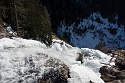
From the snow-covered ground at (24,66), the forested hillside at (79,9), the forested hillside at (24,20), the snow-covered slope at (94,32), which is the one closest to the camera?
the snow-covered ground at (24,66)

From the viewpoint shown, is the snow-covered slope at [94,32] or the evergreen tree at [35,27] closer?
the evergreen tree at [35,27]

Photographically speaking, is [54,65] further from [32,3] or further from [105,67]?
[32,3]

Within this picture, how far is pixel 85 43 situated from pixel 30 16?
4589 centimetres

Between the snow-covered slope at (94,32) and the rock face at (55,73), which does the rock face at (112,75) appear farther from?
the snow-covered slope at (94,32)

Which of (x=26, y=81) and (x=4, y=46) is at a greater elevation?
(x=4, y=46)

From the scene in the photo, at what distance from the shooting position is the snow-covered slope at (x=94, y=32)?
7444 cm

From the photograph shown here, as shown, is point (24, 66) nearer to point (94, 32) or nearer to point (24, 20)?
point (24, 20)

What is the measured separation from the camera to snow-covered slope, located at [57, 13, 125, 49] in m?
74.4

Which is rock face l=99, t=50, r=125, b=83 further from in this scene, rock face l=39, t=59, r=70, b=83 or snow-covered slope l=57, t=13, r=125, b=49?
snow-covered slope l=57, t=13, r=125, b=49

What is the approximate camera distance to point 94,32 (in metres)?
78.2

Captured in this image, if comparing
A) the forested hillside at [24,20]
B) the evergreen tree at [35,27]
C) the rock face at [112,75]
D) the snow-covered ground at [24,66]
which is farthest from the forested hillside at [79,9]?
the snow-covered ground at [24,66]

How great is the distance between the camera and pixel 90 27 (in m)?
80.6

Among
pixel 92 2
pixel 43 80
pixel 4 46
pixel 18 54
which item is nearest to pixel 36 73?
pixel 43 80

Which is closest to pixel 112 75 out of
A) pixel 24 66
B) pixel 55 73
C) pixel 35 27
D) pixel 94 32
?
pixel 55 73
